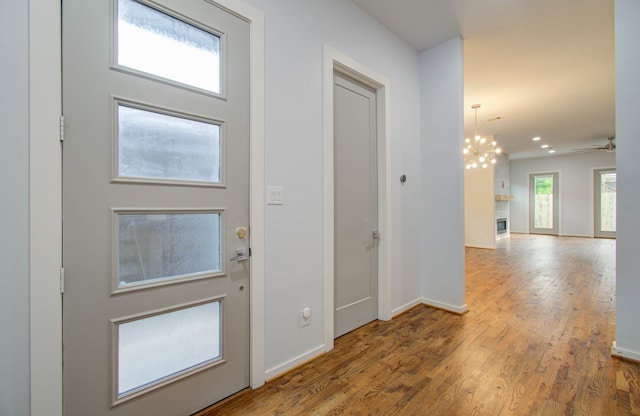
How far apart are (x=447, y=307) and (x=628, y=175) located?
6.41 ft

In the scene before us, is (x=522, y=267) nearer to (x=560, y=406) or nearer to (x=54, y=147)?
(x=560, y=406)

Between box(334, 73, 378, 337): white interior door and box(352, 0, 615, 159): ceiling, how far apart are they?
932 millimetres

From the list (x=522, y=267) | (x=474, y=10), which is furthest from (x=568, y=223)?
(x=474, y=10)

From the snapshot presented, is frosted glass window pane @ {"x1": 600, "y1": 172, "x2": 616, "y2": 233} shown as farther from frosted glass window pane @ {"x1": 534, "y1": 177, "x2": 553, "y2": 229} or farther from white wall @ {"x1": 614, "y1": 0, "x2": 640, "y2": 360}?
white wall @ {"x1": 614, "y1": 0, "x2": 640, "y2": 360}

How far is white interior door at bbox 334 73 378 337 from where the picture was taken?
249cm

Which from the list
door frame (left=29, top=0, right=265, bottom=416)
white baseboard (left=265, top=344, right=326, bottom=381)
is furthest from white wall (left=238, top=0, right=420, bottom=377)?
door frame (left=29, top=0, right=265, bottom=416)

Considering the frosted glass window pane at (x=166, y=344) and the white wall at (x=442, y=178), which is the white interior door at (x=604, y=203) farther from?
the frosted glass window pane at (x=166, y=344)

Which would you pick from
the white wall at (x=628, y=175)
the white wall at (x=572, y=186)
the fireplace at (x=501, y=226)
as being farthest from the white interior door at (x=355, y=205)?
the white wall at (x=572, y=186)

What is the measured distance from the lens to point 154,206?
1.40 m

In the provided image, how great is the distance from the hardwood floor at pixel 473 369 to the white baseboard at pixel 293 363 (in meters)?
0.04

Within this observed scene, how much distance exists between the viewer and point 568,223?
32.3 ft

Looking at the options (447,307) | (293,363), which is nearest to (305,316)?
(293,363)

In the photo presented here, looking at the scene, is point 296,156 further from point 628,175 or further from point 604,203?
point 604,203

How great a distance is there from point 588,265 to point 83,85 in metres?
7.76
